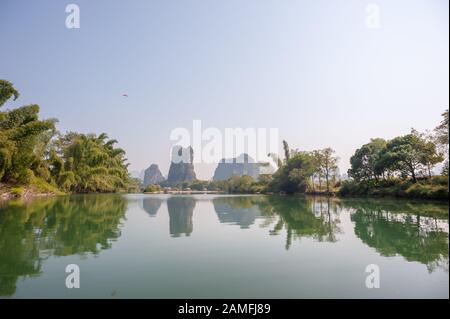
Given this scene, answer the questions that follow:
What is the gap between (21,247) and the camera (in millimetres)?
8320

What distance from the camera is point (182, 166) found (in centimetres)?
18288

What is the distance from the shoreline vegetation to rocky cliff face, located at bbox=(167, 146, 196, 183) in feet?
385

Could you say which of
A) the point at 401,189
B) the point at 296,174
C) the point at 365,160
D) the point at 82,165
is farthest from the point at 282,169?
the point at 82,165

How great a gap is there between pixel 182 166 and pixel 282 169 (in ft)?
437

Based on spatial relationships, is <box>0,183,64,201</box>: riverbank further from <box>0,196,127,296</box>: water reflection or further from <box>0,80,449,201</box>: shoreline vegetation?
<box>0,196,127,296</box>: water reflection

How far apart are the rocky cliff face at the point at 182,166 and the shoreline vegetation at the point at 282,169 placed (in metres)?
117

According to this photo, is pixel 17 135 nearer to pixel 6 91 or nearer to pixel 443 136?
pixel 6 91

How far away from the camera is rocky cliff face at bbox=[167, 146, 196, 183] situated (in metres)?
179
